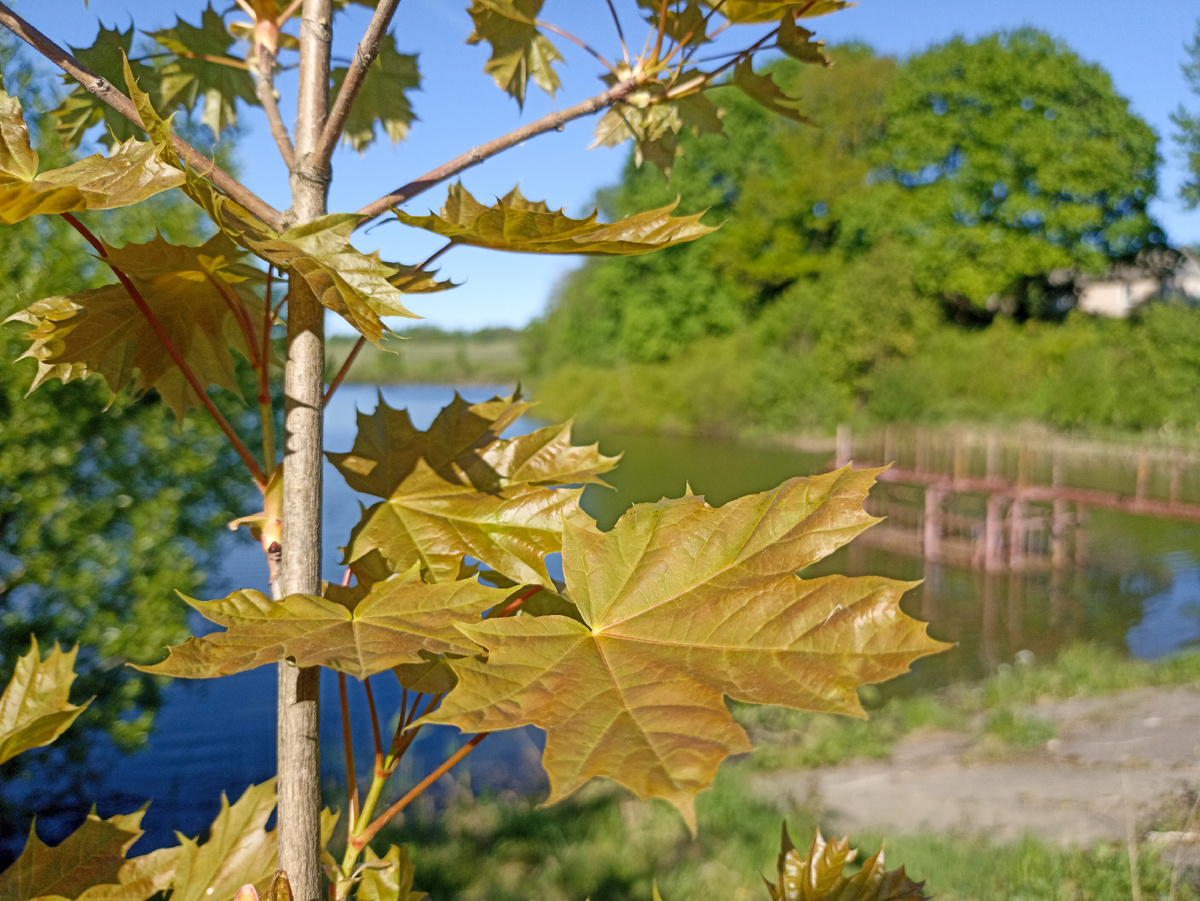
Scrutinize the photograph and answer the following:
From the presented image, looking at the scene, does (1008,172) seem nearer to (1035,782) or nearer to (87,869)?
(1035,782)

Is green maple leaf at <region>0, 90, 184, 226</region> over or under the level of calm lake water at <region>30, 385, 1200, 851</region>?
over

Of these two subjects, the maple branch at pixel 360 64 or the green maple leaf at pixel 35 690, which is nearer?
the maple branch at pixel 360 64

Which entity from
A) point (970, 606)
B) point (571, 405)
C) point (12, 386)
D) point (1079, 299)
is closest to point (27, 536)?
point (12, 386)

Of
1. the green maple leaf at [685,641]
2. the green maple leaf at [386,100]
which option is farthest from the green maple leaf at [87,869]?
the green maple leaf at [386,100]

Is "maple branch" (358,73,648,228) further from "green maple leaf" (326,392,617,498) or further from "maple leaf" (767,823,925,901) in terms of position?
"maple leaf" (767,823,925,901)

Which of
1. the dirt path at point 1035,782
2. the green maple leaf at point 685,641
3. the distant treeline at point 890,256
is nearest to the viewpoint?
the green maple leaf at point 685,641

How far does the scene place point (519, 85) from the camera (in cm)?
91

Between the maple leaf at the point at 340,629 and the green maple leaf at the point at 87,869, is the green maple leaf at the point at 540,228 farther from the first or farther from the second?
the green maple leaf at the point at 87,869

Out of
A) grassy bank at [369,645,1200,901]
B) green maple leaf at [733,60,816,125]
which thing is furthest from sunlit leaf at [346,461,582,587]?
grassy bank at [369,645,1200,901]

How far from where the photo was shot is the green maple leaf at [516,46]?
769 millimetres

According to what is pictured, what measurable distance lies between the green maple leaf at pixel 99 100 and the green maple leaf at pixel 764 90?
1.72 ft

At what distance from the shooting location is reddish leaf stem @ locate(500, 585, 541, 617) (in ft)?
1.57

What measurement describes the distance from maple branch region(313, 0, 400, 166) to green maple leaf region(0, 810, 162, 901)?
503 millimetres

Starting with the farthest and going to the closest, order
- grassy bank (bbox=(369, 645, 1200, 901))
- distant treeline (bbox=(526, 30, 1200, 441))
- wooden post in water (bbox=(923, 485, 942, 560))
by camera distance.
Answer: distant treeline (bbox=(526, 30, 1200, 441))
wooden post in water (bbox=(923, 485, 942, 560))
grassy bank (bbox=(369, 645, 1200, 901))
